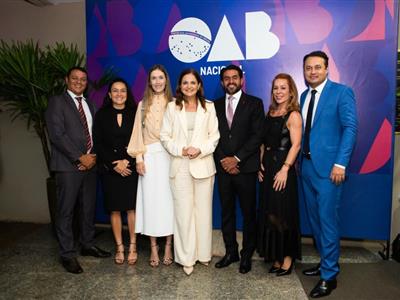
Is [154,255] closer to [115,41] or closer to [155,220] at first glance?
[155,220]

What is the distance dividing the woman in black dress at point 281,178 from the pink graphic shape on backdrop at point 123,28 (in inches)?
70.4

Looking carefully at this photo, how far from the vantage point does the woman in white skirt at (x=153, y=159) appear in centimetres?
305

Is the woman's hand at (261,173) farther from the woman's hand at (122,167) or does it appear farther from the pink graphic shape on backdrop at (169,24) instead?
the pink graphic shape on backdrop at (169,24)

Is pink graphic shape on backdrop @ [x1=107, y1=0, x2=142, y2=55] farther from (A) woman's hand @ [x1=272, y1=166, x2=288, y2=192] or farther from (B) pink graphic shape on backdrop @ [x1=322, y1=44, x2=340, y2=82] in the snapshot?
(A) woman's hand @ [x1=272, y1=166, x2=288, y2=192]

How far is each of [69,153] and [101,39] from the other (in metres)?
1.55

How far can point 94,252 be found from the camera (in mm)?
3439

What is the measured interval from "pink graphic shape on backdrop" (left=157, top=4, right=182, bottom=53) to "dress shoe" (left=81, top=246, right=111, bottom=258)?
2200 millimetres

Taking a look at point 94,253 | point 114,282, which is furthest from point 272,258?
point 94,253

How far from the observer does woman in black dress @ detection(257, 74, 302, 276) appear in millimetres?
2775

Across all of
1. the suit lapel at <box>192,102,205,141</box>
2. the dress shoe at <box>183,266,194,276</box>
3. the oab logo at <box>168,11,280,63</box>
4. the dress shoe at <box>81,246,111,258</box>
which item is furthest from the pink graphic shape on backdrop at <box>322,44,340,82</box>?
the dress shoe at <box>81,246,111,258</box>

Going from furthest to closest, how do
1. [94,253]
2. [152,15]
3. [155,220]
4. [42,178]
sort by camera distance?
[42,178]
[152,15]
[94,253]
[155,220]

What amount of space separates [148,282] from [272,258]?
107 centimetres

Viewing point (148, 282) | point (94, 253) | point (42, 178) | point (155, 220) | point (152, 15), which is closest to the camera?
point (148, 282)

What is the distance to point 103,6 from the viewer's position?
3.87 metres
